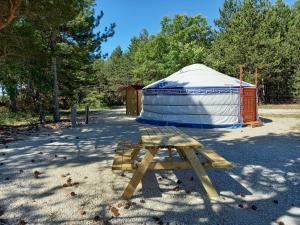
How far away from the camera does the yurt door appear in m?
11.5

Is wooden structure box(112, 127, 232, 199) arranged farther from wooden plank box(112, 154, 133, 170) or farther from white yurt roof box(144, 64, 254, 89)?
white yurt roof box(144, 64, 254, 89)

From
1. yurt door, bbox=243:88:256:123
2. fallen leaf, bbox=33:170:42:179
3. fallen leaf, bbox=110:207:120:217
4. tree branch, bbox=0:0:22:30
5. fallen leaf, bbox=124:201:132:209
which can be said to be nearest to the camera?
fallen leaf, bbox=110:207:120:217

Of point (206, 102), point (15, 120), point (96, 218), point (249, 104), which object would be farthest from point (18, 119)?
point (96, 218)

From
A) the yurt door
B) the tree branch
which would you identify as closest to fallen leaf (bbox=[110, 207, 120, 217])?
the tree branch

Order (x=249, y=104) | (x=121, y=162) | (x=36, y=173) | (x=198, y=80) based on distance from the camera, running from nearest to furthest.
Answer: (x=121, y=162), (x=36, y=173), (x=249, y=104), (x=198, y=80)

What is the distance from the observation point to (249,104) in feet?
38.1

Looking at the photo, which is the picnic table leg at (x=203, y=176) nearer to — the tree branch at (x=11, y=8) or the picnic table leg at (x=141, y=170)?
the picnic table leg at (x=141, y=170)

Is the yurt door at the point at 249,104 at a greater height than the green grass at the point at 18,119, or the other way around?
the yurt door at the point at 249,104

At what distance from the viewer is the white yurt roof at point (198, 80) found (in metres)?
11.5

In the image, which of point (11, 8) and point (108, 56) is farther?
point (108, 56)

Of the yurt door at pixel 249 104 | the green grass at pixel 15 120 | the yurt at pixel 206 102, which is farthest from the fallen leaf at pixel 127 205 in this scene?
the green grass at pixel 15 120

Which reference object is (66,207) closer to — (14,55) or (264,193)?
(264,193)

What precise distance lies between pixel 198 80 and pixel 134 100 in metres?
7.16

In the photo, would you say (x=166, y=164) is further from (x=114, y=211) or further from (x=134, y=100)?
(x=134, y=100)
